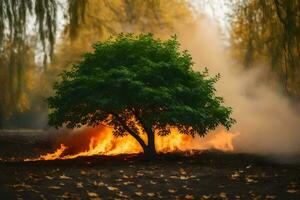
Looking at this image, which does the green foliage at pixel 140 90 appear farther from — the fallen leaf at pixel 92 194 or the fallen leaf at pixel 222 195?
the fallen leaf at pixel 92 194

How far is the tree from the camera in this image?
13828 mm

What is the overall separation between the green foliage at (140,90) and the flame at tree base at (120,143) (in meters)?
2.94

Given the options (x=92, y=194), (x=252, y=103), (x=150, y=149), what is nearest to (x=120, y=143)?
(x=150, y=149)

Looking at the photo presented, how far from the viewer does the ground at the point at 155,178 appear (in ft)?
30.7

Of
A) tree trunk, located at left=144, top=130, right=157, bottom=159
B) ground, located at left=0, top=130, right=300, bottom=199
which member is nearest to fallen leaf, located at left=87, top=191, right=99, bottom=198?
ground, located at left=0, top=130, right=300, bottom=199

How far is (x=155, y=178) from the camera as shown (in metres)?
11.2

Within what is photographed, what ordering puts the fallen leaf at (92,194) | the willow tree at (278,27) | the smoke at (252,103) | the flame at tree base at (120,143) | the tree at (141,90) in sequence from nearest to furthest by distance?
the willow tree at (278,27) < the fallen leaf at (92,194) < the tree at (141,90) < the flame at tree base at (120,143) < the smoke at (252,103)

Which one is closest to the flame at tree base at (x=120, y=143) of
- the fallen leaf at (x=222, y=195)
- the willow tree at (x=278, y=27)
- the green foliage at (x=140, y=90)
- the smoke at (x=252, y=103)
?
the smoke at (x=252, y=103)

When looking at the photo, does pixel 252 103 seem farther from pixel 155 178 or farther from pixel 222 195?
pixel 222 195

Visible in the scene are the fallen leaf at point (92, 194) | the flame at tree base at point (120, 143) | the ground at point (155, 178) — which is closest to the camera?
the fallen leaf at point (92, 194)

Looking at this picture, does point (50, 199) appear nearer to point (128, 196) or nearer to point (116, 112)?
point (128, 196)

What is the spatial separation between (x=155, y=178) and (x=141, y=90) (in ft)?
10.5

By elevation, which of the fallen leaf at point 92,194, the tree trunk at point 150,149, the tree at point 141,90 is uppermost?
the tree at point 141,90

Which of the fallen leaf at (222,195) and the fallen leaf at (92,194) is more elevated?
the fallen leaf at (92,194)
